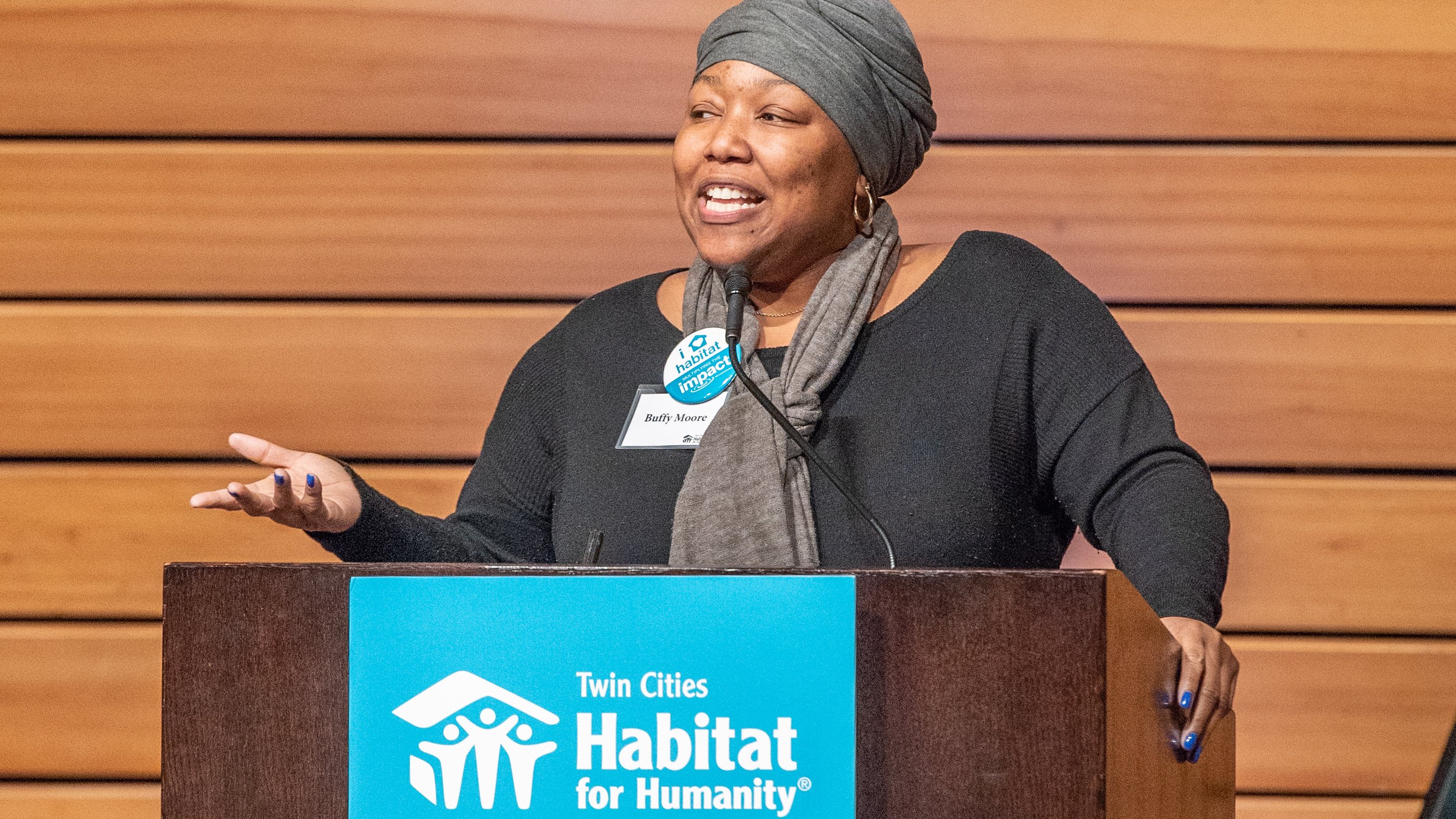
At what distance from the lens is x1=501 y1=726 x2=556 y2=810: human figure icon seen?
894 mm

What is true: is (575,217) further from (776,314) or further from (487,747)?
(487,747)

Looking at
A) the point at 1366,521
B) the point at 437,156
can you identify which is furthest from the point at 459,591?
the point at 1366,521

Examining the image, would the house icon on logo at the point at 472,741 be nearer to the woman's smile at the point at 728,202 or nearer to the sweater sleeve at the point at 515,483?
the sweater sleeve at the point at 515,483

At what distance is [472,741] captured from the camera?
89cm

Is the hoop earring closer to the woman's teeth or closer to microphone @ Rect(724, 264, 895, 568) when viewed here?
the woman's teeth

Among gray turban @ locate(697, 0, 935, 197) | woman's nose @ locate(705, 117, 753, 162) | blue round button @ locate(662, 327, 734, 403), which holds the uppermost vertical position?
gray turban @ locate(697, 0, 935, 197)

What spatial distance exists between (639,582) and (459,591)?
0.40ft

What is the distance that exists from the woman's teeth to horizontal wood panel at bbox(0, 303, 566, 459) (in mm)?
743

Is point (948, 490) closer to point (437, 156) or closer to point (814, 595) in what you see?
point (814, 595)

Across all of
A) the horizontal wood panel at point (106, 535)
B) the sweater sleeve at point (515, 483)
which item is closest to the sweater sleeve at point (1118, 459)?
the sweater sleeve at point (515, 483)

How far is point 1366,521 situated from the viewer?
7.34 feet

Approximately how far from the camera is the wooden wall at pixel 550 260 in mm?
2240

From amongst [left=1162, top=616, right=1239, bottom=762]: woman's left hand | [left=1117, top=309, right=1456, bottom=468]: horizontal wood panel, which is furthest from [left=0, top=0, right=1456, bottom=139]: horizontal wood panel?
[left=1162, top=616, right=1239, bottom=762]: woman's left hand

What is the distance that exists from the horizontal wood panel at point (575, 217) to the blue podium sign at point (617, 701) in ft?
4.74
